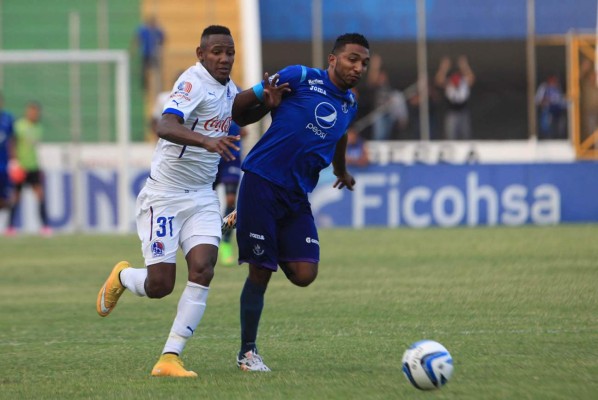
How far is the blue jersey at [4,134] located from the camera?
76.8 ft

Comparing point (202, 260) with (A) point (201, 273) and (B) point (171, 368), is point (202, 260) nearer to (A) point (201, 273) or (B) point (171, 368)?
(A) point (201, 273)

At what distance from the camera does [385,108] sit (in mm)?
27672

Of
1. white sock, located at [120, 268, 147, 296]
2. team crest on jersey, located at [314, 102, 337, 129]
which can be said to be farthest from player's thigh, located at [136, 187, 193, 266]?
team crest on jersey, located at [314, 102, 337, 129]

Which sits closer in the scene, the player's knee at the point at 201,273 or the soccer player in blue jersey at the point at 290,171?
the player's knee at the point at 201,273

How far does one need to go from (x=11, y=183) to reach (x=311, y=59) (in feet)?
24.3

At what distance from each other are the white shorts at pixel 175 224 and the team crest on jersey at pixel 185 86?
719mm

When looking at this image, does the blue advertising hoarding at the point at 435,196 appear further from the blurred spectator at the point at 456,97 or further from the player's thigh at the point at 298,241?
the player's thigh at the point at 298,241

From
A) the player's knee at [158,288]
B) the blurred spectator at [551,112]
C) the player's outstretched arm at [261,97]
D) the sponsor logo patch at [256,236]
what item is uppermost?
the blurred spectator at [551,112]

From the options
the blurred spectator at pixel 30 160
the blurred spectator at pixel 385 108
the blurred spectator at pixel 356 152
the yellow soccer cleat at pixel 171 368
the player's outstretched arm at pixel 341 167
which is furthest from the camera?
the blurred spectator at pixel 385 108

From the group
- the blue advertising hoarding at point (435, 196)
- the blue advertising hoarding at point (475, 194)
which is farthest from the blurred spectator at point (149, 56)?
the blue advertising hoarding at point (475, 194)

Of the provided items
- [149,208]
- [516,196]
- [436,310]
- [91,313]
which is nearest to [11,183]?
[516,196]

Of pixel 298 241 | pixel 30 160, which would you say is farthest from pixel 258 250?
pixel 30 160

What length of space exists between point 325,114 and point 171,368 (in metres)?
1.94

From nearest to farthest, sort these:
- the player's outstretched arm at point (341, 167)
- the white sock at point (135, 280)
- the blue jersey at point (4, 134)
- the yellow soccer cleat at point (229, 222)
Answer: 1. the white sock at point (135, 280)
2. the yellow soccer cleat at point (229, 222)
3. the player's outstretched arm at point (341, 167)
4. the blue jersey at point (4, 134)
